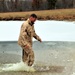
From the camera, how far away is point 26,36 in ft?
36.5

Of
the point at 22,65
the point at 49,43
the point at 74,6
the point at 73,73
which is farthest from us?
the point at 74,6

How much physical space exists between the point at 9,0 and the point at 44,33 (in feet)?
59.5

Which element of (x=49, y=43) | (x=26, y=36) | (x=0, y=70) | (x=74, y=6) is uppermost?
(x=26, y=36)

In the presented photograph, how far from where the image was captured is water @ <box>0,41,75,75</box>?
11.0 meters

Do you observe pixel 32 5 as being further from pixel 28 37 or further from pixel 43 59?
pixel 28 37

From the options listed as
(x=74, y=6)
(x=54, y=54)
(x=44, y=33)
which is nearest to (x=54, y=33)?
(x=44, y=33)

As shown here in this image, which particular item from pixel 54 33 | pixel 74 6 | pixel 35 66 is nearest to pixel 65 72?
pixel 35 66

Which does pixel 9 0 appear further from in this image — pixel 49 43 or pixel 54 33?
pixel 49 43

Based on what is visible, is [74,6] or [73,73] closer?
[73,73]

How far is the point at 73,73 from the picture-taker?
1052 cm

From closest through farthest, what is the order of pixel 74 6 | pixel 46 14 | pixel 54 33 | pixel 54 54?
pixel 54 54 → pixel 54 33 → pixel 46 14 → pixel 74 6

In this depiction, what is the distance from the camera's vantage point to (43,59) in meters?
13.1

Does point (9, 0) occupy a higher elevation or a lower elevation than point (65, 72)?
lower

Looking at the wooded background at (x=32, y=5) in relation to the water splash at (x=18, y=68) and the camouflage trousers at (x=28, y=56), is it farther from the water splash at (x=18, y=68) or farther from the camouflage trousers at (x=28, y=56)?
the camouflage trousers at (x=28, y=56)
